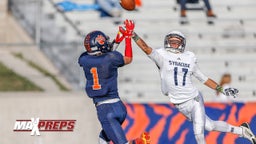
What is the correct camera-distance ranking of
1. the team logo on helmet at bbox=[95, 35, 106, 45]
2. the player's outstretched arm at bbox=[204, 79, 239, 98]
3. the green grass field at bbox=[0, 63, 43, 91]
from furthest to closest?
the green grass field at bbox=[0, 63, 43, 91] < the player's outstretched arm at bbox=[204, 79, 239, 98] < the team logo on helmet at bbox=[95, 35, 106, 45]

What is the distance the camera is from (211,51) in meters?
17.5

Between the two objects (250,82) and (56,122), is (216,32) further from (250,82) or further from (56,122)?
(56,122)

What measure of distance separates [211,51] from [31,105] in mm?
4910

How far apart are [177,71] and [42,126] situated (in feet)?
6.92

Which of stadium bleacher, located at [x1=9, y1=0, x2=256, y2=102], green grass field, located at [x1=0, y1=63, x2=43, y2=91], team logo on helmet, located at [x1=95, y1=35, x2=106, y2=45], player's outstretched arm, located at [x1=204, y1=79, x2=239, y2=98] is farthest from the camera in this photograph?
green grass field, located at [x1=0, y1=63, x2=43, y2=91]

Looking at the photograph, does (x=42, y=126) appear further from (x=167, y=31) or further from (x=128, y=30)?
(x=167, y=31)

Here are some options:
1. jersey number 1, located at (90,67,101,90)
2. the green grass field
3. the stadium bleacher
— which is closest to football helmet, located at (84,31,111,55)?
jersey number 1, located at (90,67,101,90)

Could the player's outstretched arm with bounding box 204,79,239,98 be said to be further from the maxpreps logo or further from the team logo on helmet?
the maxpreps logo

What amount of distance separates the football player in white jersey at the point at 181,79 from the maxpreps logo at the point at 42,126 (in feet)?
5.55

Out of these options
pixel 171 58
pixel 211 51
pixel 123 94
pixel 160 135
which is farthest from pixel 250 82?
pixel 171 58

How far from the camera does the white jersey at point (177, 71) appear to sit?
11.7 metres

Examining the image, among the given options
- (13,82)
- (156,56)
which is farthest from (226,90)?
(13,82)

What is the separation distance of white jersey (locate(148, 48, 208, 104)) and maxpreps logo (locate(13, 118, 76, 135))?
1.71 metres

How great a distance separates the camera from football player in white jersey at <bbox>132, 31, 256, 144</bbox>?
1173cm
